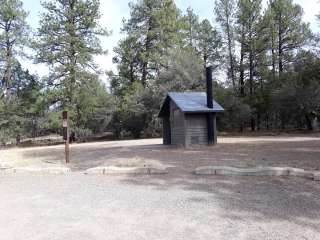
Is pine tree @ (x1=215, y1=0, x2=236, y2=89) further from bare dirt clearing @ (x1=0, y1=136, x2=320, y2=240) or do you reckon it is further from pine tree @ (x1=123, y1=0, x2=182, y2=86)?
bare dirt clearing @ (x1=0, y1=136, x2=320, y2=240)

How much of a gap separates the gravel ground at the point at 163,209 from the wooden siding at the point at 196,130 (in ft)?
32.9

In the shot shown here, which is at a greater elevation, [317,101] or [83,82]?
[83,82]

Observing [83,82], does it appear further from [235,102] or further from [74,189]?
[74,189]

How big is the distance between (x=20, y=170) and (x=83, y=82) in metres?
25.4

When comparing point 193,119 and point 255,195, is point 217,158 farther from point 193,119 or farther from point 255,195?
point 193,119

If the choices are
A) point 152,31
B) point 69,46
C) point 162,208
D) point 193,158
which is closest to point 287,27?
point 152,31

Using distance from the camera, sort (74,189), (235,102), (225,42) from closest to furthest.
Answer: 1. (74,189)
2. (235,102)
3. (225,42)

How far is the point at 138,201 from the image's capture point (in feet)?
20.3

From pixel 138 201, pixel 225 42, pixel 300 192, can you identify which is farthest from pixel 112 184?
pixel 225 42

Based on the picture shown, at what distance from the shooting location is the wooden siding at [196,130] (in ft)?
59.8

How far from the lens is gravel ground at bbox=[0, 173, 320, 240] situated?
4523 millimetres

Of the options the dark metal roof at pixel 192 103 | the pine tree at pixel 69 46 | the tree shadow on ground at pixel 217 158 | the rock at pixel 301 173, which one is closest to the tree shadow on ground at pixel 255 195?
the rock at pixel 301 173

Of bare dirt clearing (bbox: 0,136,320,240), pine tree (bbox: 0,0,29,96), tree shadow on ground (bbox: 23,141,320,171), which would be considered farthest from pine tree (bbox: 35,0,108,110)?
bare dirt clearing (bbox: 0,136,320,240)

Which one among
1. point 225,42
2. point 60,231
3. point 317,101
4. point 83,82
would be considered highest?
point 225,42
